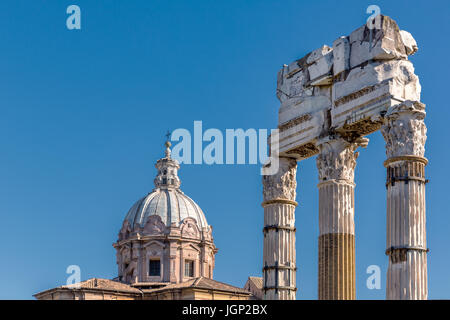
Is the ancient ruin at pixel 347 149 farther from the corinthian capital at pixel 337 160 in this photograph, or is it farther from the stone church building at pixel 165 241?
the stone church building at pixel 165 241

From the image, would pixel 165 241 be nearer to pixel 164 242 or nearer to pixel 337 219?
pixel 164 242

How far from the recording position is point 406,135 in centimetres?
2242

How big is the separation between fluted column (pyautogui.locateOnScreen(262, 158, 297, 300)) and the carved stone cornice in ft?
15.7

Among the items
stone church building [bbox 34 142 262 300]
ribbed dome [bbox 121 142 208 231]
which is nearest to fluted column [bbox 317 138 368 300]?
stone church building [bbox 34 142 262 300]

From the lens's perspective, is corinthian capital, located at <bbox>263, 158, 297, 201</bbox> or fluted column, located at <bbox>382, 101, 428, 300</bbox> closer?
fluted column, located at <bbox>382, 101, 428, 300</bbox>

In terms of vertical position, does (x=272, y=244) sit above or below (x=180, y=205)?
below

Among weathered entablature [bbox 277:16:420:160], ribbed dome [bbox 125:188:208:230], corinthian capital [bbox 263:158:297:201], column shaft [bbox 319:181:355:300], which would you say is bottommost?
column shaft [bbox 319:181:355:300]

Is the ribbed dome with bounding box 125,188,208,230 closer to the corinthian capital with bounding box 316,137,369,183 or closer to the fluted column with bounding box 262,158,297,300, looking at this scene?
the fluted column with bounding box 262,158,297,300

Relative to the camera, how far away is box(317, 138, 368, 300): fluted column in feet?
78.3

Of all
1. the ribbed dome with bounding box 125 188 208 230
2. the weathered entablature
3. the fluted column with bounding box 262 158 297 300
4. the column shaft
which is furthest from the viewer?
the ribbed dome with bounding box 125 188 208 230

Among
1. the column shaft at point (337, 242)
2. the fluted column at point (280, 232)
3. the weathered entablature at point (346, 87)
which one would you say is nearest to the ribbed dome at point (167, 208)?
the fluted column at point (280, 232)
